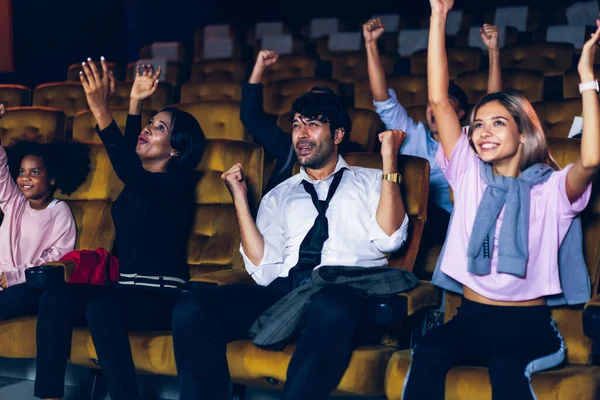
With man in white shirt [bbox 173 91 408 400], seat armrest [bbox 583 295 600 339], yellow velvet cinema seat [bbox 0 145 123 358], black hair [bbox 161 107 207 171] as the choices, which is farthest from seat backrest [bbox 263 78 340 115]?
seat armrest [bbox 583 295 600 339]

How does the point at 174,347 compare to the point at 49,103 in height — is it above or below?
below

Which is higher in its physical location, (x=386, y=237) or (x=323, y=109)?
(x=323, y=109)

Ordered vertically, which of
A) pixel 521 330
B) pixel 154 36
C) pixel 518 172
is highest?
pixel 154 36

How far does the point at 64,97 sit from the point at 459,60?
2.37 m

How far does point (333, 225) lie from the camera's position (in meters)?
2.15

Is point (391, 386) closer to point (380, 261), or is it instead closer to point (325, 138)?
point (380, 261)

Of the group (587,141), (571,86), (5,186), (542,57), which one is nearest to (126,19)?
(542,57)

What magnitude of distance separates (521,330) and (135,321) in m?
0.96

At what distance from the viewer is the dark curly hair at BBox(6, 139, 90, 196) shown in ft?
8.55

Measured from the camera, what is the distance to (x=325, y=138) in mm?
2264

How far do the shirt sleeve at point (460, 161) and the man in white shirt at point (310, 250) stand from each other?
16 cm

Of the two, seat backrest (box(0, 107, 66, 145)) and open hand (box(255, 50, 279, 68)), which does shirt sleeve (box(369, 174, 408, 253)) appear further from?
seat backrest (box(0, 107, 66, 145))

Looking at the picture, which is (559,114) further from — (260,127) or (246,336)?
(246,336)

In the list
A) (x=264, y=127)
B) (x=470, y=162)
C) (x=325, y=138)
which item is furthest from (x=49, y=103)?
(x=470, y=162)
